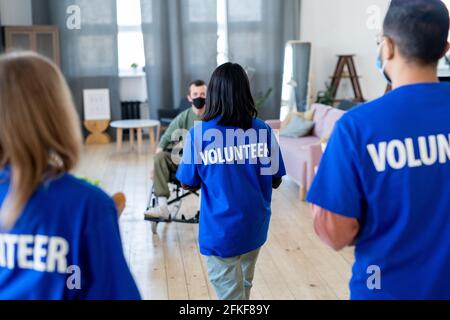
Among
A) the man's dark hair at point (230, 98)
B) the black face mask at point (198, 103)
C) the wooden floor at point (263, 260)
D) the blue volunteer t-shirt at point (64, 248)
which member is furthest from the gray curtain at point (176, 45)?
the blue volunteer t-shirt at point (64, 248)

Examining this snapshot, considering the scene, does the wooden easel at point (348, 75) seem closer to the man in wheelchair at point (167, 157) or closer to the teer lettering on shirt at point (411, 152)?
the man in wheelchair at point (167, 157)

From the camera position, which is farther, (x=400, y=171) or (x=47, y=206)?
(x=400, y=171)

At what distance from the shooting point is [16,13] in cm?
771

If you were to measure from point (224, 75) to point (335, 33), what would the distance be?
6.38 metres

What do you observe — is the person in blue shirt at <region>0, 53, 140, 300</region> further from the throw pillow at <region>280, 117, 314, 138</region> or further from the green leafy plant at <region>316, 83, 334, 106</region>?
the green leafy plant at <region>316, 83, 334, 106</region>

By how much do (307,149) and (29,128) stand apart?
4.49 meters

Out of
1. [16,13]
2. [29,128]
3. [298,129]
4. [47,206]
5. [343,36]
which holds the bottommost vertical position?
[298,129]

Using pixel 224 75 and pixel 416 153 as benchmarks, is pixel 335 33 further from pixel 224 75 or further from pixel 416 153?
pixel 416 153

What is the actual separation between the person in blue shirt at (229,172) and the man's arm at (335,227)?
0.99 metres

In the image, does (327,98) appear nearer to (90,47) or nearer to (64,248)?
(90,47)

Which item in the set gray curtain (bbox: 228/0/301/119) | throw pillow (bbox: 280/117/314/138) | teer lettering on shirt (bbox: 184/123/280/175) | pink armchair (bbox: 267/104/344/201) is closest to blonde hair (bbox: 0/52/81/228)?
teer lettering on shirt (bbox: 184/123/280/175)

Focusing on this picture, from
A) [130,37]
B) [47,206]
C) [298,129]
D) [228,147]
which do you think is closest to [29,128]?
[47,206]

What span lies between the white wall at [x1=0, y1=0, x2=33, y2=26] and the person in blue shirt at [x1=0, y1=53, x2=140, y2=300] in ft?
23.6

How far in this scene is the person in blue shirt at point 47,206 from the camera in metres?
1.04
